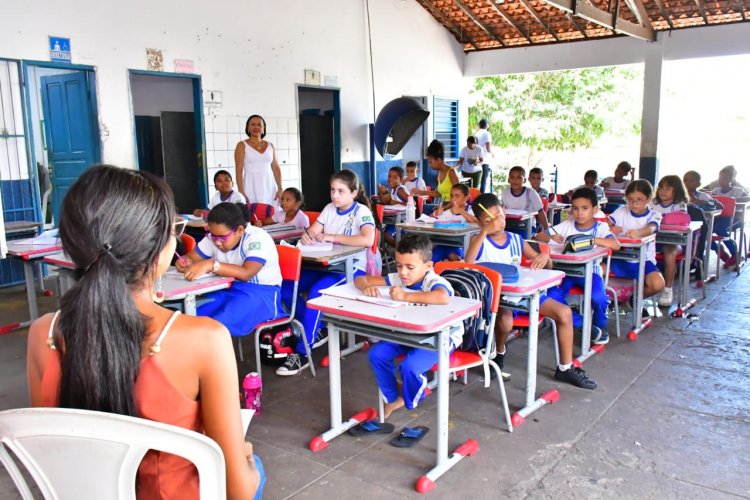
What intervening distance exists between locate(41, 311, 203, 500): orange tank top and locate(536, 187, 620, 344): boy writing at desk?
112 inches

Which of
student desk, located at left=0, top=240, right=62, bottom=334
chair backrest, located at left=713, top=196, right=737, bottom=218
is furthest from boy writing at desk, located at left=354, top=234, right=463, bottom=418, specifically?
chair backrest, located at left=713, top=196, right=737, bottom=218

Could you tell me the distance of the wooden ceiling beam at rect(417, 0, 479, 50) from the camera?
10.5m

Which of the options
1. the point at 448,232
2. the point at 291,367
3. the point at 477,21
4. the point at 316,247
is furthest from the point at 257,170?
the point at 477,21

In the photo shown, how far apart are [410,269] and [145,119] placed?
5.86m

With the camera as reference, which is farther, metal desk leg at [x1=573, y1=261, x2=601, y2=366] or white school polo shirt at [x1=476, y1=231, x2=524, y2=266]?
metal desk leg at [x1=573, y1=261, x2=601, y2=366]

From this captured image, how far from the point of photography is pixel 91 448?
0.98 m

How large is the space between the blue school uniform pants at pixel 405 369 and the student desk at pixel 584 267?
1.27 metres

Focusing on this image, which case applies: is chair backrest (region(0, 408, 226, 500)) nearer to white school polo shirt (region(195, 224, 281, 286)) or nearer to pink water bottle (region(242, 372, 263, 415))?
pink water bottle (region(242, 372, 263, 415))

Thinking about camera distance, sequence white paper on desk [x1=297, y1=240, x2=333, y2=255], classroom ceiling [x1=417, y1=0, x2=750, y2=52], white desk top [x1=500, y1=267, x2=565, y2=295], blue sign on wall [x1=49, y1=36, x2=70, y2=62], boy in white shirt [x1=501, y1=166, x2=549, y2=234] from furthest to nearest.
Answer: classroom ceiling [x1=417, y1=0, x2=750, y2=52] → boy in white shirt [x1=501, y1=166, x2=549, y2=234] → blue sign on wall [x1=49, y1=36, x2=70, y2=62] → white paper on desk [x1=297, y1=240, x2=333, y2=255] → white desk top [x1=500, y1=267, x2=565, y2=295]

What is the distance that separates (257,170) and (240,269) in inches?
128

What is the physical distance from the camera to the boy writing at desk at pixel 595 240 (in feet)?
12.3

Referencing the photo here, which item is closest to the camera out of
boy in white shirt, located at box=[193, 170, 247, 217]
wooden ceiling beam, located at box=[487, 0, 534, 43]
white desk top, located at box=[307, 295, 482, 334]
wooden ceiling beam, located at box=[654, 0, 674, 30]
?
white desk top, located at box=[307, 295, 482, 334]

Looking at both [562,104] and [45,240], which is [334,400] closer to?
[45,240]

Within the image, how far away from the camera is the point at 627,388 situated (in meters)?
3.32
